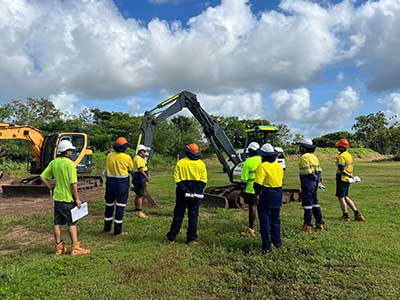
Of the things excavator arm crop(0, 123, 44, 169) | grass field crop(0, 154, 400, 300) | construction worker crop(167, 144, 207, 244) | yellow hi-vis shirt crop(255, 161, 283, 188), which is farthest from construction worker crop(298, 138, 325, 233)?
excavator arm crop(0, 123, 44, 169)

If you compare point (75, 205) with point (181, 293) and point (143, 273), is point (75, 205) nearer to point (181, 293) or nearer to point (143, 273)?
point (143, 273)

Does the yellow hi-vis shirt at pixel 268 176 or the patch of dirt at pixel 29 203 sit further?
the patch of dirt at pixel 29 203

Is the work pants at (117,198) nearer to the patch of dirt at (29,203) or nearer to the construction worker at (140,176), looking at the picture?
the construction worker at (140,176)

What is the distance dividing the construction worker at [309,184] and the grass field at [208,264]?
32 cm

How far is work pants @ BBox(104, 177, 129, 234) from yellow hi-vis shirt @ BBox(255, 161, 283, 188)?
2.88 m

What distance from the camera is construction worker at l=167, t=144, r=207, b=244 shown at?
7.31 m

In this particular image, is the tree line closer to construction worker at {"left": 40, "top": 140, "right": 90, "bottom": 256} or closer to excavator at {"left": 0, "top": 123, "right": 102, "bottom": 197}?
excavator at {"left": 0, "top": 123, "right": 102, "bottom": 197}

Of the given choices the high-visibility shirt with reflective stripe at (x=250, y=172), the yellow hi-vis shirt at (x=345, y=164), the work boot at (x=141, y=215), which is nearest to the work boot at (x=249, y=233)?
the high-visibility shirt with reflective stripe at (x=250, y=172)

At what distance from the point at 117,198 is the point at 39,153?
990 centimetres

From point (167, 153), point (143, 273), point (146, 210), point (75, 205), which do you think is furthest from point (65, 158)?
point (167, 153)

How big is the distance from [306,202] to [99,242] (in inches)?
166

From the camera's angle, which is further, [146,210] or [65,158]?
[146,210]

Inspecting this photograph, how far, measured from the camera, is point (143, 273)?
5.57 meters

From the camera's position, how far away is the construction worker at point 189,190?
7309 mm
